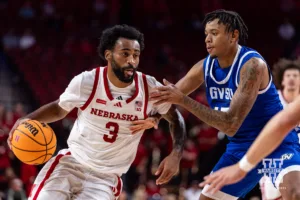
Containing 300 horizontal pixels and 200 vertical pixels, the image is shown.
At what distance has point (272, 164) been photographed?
5.27 meters

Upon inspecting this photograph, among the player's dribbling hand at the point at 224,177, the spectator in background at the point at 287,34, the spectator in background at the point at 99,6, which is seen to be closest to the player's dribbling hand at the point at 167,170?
the player's dribbling hand at the point at 224,177

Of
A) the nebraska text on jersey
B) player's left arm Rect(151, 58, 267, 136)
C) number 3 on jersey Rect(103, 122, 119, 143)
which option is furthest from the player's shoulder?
player's left arm Rect(151, 58, 267, 136)

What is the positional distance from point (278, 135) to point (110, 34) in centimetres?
266

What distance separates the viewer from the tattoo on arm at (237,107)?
5.03 meters

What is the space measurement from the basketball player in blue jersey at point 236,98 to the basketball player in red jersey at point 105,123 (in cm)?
43

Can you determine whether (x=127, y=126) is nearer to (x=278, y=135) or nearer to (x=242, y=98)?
(x=242, y=98)

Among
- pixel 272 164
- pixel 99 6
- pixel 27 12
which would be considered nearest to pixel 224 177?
pixel 272 164

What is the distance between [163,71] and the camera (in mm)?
18938

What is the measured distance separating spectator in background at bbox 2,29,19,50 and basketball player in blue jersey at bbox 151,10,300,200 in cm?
1511

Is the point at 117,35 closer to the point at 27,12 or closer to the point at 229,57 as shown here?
the point at 229,57

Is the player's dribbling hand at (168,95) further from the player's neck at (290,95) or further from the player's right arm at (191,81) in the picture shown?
the player's neck at (290,95)

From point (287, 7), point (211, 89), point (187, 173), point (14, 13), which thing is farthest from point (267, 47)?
point (211, 89)

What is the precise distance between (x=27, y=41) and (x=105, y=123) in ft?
49.1

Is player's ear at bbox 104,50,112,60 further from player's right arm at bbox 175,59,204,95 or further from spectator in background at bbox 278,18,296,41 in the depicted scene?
spectator in background at bbox 278,18,296,41
